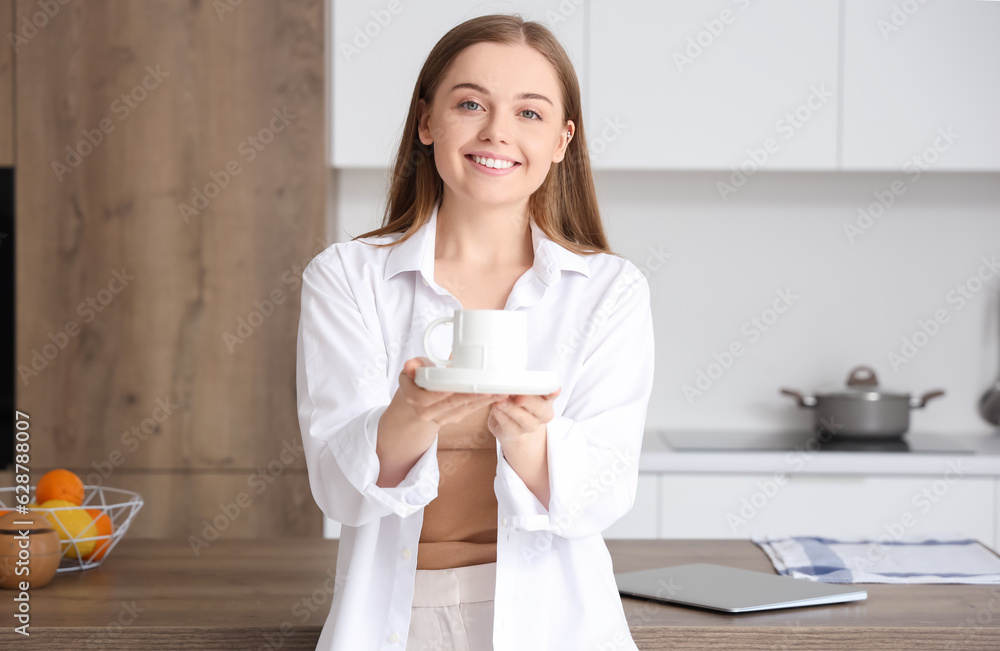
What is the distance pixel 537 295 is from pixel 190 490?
174 cm

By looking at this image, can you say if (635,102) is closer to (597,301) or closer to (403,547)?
(597,301)

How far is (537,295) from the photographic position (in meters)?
1.21

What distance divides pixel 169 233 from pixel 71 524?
139cm

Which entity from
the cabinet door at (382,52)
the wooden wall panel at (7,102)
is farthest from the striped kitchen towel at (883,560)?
the wooden wall panel at (7,102)

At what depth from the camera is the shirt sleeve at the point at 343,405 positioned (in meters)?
1.02

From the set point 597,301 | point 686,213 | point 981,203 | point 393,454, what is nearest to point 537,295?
point 597,301

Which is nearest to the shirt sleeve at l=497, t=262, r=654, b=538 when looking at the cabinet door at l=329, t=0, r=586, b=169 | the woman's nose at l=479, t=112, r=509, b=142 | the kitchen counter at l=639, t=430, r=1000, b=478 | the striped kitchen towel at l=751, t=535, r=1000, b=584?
the woman's nose at l=479, t=112, r=509, b=142

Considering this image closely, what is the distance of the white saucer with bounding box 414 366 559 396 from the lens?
91 cm

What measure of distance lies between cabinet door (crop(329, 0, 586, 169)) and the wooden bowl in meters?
1.63

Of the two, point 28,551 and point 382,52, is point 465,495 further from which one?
point 382,52

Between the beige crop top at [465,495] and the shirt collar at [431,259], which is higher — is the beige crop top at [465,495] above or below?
below

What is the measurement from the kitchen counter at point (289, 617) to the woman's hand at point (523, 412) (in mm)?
369

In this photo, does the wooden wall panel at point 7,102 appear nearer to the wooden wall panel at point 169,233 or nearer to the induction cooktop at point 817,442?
the wooden wall panel at point 169,233

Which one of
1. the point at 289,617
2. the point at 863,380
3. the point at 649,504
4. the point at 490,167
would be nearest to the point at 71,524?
the point at 289,617
